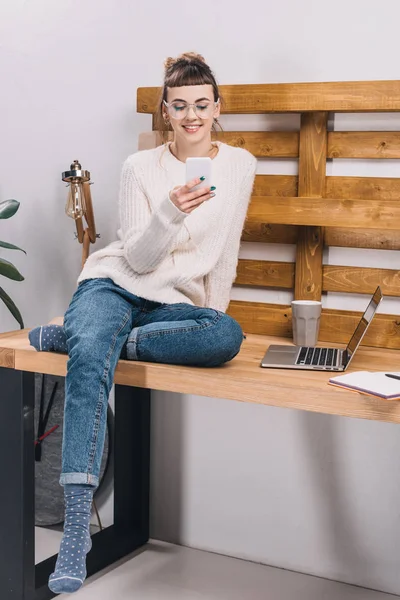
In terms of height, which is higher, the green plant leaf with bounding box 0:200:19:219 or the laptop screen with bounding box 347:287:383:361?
the green plant leaf with bounding box 0:200:19:219

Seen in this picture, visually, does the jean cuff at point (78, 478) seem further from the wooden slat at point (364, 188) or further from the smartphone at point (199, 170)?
the wooden slat at point (364, 188)

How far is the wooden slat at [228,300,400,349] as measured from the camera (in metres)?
2.26

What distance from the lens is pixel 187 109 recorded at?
2.14 m

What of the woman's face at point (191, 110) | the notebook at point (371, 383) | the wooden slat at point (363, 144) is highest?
the woman's face at point (191, 110)

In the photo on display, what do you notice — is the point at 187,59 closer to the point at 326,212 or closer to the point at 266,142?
the point at 266,142

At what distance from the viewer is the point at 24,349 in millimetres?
2111

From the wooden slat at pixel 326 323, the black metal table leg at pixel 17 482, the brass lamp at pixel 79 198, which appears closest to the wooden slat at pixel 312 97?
the brass lamp at pixel 79 198

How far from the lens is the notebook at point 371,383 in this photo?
1.67 m

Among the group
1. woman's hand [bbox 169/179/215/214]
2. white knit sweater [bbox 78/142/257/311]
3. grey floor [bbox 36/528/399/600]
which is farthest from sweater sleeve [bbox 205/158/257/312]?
grey floor [bbox 36/528/399/600]

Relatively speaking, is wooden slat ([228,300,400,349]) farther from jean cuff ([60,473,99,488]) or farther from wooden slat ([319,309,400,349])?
jean cuff ([60,473,99,488])

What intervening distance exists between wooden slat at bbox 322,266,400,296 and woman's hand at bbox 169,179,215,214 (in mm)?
551

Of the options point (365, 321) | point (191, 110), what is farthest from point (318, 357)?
point (191, 110)

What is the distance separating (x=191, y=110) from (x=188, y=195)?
325 millimetres

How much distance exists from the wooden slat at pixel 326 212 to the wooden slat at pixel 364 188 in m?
0.08
